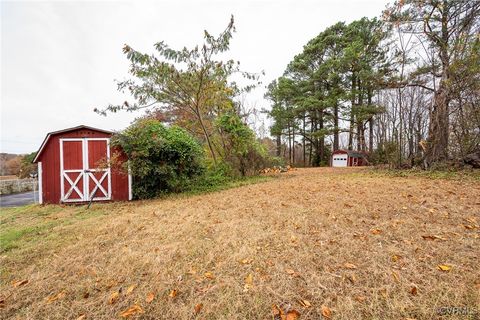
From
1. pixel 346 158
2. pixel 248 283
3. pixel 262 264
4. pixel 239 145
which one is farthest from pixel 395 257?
pixel 346 158

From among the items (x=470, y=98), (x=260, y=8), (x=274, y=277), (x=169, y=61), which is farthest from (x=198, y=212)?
(x=260, y=8)

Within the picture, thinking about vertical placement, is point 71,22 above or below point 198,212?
above

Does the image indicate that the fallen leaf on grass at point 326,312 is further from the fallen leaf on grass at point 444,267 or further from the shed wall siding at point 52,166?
the shed wall siding at point 52,166

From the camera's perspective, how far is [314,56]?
65.6 feet

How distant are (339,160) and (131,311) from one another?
22.8 m

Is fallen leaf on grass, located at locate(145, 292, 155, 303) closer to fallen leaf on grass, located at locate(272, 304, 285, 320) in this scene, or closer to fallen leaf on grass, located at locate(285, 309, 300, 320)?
fallen leaf on grass, located at locate(272, 304, 285, 320)

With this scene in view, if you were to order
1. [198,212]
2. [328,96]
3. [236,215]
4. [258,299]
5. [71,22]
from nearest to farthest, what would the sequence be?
[258,299], [236,215], [198,212], [71,22], [328,96]

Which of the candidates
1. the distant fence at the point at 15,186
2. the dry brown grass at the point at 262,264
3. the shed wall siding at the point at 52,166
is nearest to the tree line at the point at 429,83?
the dry brown grass at the point at 262,264

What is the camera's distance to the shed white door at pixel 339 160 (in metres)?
21.1

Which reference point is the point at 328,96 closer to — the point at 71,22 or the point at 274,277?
the point at 71,22

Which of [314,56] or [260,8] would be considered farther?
[314,56]

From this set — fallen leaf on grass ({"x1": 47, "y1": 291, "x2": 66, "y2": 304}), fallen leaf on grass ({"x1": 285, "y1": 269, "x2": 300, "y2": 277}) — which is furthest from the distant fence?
fallen leaf on grass ({"x1": 285, "y1": 269, "x2": 300, "y2": 277})

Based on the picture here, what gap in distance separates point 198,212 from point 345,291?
3.53 meters

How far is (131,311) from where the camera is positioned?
1.71 meters
